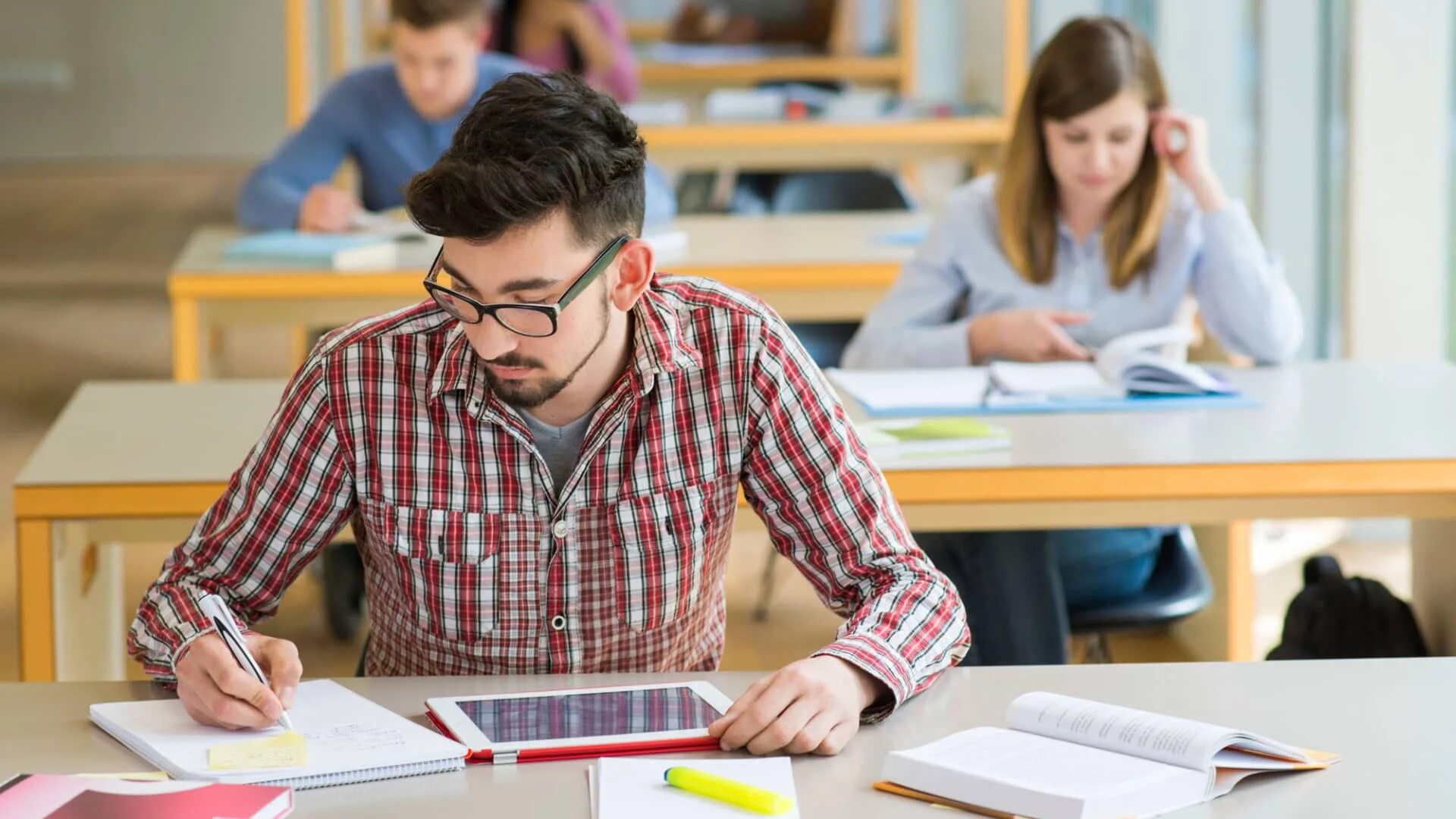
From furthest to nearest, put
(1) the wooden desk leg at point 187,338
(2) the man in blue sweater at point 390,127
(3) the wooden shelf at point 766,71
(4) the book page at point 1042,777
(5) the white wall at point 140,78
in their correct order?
1. (5) the white wall at point 140,78
2. (3) the wooden shelf at point 766,71
3. (2) the man in blue sweater at point 390,127
4. (1) the wooden desk leg at point 187,338
5. (4) the book page at point 1042,777

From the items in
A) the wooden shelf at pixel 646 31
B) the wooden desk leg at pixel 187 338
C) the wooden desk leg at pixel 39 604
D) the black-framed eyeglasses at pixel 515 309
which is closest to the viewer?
the black-framed eyeglasses at pixel 515 309

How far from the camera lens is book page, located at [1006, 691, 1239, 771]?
1141 mm

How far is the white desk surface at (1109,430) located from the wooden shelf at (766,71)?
4.52m

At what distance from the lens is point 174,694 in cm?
134

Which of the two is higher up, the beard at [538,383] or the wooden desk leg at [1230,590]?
the beard at [538,383]

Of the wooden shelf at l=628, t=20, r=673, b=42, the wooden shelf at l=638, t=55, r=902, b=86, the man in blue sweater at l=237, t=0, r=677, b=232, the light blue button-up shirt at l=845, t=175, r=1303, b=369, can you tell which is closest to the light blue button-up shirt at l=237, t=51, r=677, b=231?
the man in blue sweater at l=237, t=0, r=677, b=232

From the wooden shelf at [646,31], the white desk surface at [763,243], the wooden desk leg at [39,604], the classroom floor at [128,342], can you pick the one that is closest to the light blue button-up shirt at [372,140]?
the white desk surface at [763,243]

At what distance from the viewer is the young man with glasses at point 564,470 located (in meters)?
1.36

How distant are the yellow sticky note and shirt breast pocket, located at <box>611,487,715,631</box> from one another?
0.35 m

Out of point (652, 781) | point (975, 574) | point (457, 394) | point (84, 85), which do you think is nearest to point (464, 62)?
point (975, 574)

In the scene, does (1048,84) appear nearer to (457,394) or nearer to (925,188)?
(457,394)

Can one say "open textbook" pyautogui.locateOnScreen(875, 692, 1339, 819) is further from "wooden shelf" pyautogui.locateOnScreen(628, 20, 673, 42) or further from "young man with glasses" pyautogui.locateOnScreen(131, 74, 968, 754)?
"wooden shelf" pyautogui.locateOnScreen(628, 20, 673, 42)

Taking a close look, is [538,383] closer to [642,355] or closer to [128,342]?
[642,355]

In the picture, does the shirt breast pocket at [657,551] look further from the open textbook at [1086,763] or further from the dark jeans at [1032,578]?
the dark jeans at [1032,578]
